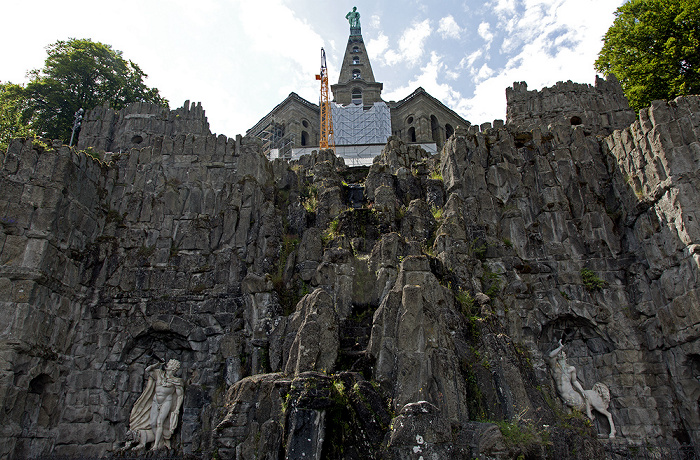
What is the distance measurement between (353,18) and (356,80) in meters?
18.0

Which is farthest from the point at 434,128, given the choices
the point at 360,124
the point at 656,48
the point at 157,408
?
the point at 157,408

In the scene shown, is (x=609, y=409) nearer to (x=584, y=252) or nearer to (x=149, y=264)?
(x=584, y=252)

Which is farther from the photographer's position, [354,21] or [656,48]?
[354,21]

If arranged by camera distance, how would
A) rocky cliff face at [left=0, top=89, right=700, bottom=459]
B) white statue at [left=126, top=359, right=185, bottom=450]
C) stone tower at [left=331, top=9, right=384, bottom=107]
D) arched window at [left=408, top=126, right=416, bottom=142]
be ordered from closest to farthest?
rocky cliff face at [left=0, top=89, right=700, bottom=459] → white statue at [left=126, top=359, right=185, bottom=450] → arched window at [left=408, top=126, right=416, bottom=142] → stone tower at [left=331, top=9, right=384, bottom=107]

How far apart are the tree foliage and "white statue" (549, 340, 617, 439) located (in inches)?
1243

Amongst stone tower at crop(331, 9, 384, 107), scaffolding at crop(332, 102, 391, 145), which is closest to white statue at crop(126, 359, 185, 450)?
scaffolding at crop(332, 102, 391, 145)

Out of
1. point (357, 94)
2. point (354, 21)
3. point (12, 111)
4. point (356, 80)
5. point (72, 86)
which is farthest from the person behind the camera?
point (354, 21)

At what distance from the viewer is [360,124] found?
48219mm

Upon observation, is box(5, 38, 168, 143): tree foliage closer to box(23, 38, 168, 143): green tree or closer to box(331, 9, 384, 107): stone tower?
box(23, 38, 168, 143): green tree

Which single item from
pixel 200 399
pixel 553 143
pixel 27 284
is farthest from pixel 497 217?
pixel 27 284

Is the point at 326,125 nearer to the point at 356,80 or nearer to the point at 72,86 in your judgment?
the point at 356,80

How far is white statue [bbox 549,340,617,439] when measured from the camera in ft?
46.6

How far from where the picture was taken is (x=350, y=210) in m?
17.0

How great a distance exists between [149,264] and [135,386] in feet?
12.5
